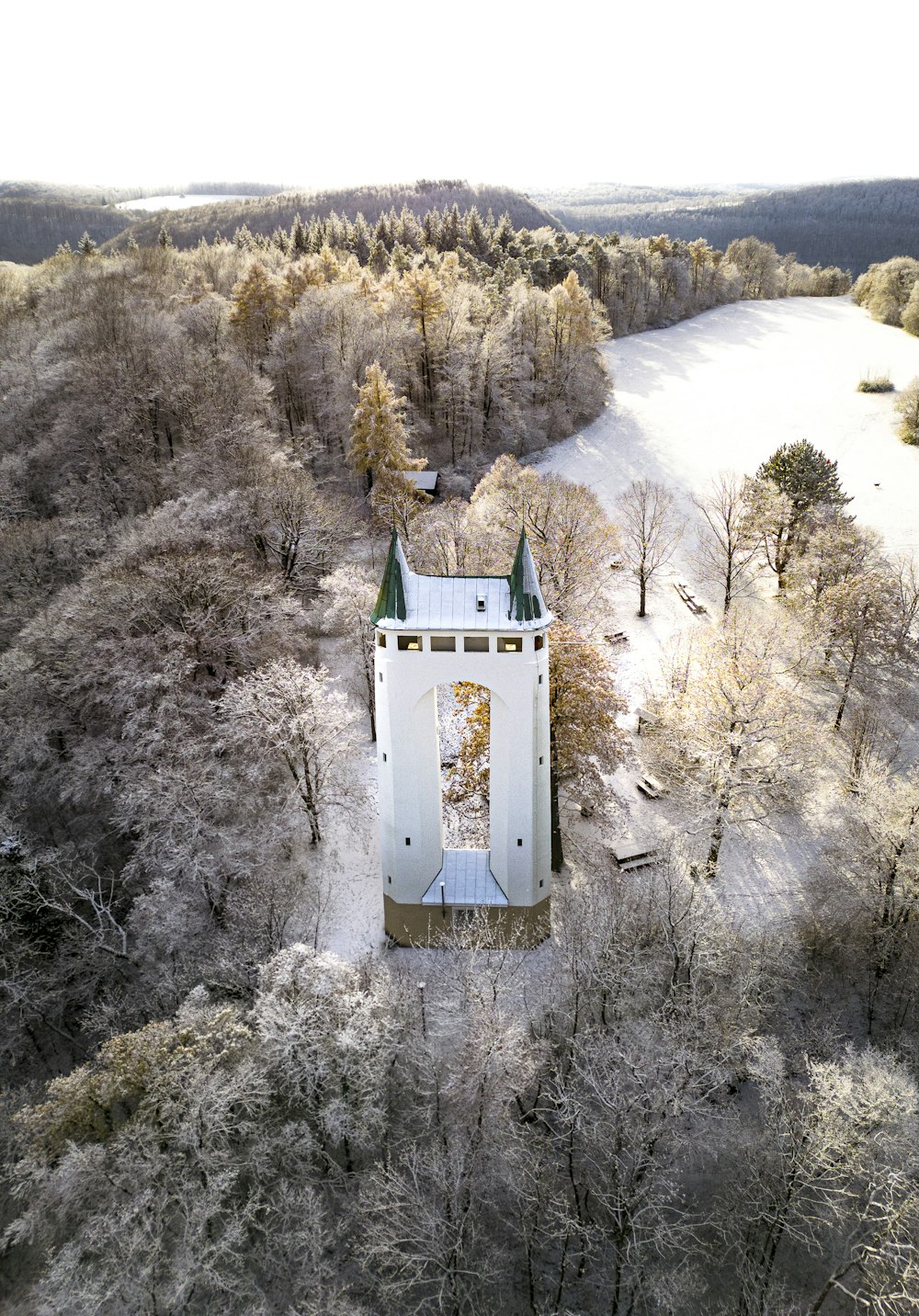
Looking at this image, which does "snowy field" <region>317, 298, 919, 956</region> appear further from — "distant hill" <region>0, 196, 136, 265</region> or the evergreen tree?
"distant hill" <region>0, 196, 136, 265</region>

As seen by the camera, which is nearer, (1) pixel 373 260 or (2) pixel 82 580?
(2) pixel 82 580

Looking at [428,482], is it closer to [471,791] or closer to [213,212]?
[471,791]

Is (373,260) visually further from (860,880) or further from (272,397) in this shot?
(860,880)

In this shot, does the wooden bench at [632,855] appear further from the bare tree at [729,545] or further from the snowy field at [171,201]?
the snowy field at [171,201]

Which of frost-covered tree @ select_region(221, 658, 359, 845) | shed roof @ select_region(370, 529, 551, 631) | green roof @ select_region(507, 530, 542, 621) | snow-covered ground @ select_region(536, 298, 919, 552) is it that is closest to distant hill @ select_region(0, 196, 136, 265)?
snow-covered ground @ select_region(536, 298, 919, 552)

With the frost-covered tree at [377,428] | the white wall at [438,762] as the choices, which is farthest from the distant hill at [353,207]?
the white wall at [438,762]

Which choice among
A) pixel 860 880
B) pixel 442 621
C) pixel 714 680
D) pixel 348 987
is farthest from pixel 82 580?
pixel 860 880

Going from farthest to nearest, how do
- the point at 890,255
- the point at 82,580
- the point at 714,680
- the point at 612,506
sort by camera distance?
the point at 890,255 → the point at 612,506 → the point at 82,580 → the point at 714,680
